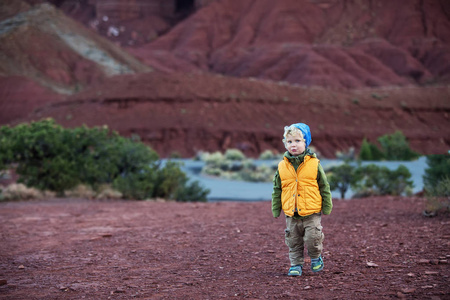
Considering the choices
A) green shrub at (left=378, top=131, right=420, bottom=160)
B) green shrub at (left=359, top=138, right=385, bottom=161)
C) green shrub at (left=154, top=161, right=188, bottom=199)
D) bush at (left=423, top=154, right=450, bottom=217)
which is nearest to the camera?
bush at (left=423, top=154, right=450, bottom=217)

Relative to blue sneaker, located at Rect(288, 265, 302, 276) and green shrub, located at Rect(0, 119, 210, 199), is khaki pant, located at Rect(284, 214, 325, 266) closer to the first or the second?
blue sneaker, located at Rect(288, 265, 302, 276)

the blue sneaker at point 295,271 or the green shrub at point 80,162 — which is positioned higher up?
the green shrub at point 80,162

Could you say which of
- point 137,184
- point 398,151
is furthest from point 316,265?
point 398,151

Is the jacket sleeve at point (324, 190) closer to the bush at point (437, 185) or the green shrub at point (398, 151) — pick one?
the bush at point (437, 185)

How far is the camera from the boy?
5789 millimetres

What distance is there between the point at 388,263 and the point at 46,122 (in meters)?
15.2

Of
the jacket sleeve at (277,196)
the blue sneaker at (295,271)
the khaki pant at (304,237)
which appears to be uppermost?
the jacket sleeve at (277,196)

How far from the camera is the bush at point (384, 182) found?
16438 mm

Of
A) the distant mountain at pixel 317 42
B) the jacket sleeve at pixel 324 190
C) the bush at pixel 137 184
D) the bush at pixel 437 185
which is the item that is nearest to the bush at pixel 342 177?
the bush at pixel 437 185

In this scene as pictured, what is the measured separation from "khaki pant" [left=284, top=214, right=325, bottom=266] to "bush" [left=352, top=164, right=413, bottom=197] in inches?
440

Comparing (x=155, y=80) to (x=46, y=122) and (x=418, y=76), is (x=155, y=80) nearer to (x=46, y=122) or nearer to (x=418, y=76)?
(x=46, y=122)

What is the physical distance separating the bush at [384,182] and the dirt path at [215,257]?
4018mm

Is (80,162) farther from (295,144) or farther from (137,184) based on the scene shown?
(295,144)

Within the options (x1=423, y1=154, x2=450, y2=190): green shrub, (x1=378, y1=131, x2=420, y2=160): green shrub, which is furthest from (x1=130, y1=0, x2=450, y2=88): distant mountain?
(x1=423, y1=154, x2=450, y2=190): green shrub
